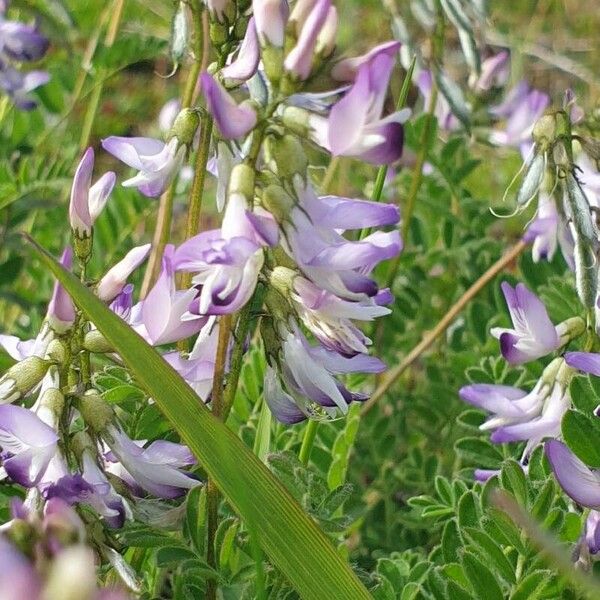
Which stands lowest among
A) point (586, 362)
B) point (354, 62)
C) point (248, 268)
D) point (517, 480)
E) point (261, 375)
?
point (261, 375)

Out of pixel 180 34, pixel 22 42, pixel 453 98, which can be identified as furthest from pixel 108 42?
pixel 180 34

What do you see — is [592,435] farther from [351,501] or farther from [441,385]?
[441,385]

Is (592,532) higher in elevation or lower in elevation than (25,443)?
lower

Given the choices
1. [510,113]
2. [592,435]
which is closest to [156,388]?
[592,435]

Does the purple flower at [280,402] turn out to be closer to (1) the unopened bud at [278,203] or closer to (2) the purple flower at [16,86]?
(1) the unopened bud at [278,203]

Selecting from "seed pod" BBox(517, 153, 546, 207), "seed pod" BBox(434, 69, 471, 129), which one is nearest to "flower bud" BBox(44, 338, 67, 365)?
"seed pod" BBox(517, 153, 546, 207)

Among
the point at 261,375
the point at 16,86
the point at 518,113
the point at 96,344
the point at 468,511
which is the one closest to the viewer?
the point at 96,344

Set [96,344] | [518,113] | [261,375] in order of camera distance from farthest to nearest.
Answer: [518,113] < [261,375] < [96,344]

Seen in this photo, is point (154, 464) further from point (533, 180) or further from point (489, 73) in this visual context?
point (489, 73)
